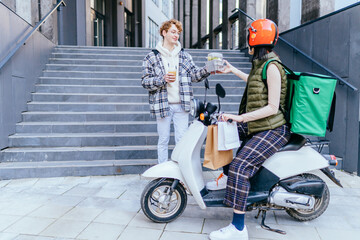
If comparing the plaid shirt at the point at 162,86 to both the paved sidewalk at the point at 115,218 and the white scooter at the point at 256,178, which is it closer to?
the white scooter at the point at 256,178

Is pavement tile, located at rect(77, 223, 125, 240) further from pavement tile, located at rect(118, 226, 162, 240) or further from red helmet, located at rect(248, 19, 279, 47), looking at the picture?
red helmet, located at rect(248, 19, 279, 47)

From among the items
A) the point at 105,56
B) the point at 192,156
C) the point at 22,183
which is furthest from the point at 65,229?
the point at 105,56

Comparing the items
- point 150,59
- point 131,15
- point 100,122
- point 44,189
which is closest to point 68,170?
point 44,189

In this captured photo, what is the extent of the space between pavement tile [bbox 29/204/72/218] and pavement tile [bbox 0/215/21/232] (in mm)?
143

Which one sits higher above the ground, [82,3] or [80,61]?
[82,3]

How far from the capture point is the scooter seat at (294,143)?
2.70 m

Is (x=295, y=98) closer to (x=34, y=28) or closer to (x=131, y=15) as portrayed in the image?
(x=34, y=28)

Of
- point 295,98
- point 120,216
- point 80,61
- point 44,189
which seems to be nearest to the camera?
point 295,98

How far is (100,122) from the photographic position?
18.0 ft

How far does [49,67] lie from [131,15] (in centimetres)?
1421

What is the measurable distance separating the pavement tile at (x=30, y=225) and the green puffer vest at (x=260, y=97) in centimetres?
200

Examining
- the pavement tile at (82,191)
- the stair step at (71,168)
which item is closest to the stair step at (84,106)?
the stair step at (71,168)

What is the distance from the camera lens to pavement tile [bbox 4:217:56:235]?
9.07 feet

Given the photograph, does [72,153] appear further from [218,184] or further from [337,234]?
[337,234]
